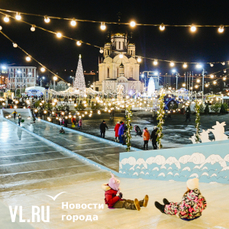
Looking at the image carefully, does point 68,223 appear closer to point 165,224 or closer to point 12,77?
point 165,224

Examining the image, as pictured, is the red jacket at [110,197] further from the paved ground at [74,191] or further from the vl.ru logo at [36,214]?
the vl.ru logo at [36,214]

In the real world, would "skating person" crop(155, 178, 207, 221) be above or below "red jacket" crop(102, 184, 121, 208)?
above

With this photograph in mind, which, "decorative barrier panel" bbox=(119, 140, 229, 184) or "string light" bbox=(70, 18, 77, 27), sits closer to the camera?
"decorative barrier panel" bbox=(119, 140, 229, 184)

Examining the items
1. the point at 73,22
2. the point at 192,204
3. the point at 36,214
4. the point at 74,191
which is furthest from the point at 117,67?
the point at 192,204

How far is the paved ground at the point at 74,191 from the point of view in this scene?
354 centimetres

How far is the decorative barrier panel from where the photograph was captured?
567 cm

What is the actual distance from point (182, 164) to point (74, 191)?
2.96 m

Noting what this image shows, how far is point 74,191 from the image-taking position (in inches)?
236

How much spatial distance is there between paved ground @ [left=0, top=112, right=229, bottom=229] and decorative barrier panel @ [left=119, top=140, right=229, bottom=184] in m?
0.27

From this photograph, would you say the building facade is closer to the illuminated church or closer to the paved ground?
the illuminated church

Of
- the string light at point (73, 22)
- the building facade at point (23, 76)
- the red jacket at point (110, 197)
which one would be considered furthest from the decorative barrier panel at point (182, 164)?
the building facade at point (23, 76)

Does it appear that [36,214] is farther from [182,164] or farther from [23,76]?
[23,76]

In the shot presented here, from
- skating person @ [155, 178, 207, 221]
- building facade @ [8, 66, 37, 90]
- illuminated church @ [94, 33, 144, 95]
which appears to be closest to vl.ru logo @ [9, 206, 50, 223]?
skating person @ [155, 178, 207, 221]

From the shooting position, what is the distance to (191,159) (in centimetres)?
612
